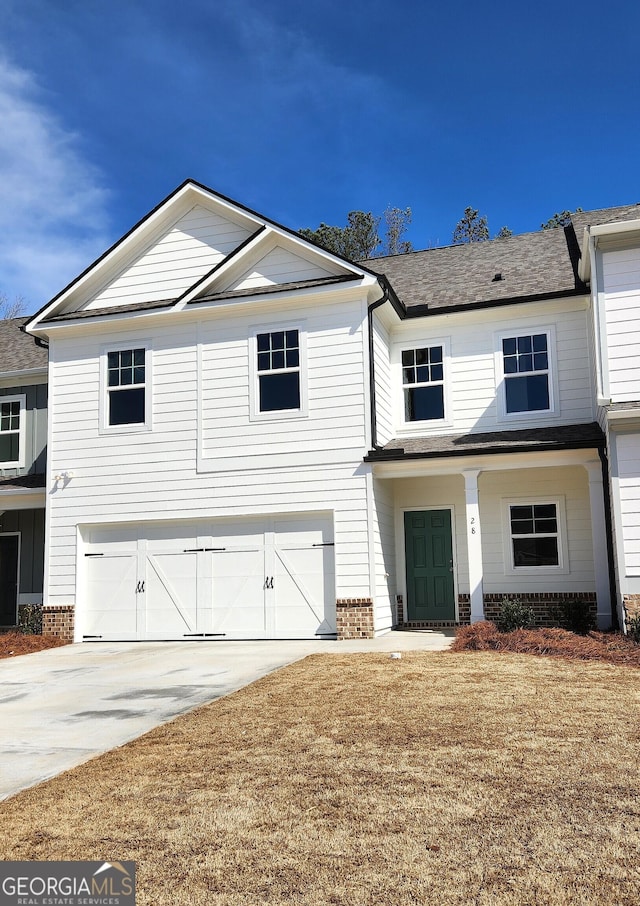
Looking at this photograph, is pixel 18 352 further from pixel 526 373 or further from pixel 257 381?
pixel 526 373

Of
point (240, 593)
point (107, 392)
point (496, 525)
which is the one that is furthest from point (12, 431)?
point (496, 525)

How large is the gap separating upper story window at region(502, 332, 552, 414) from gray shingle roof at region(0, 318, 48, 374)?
1045cm

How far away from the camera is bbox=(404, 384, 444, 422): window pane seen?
53.5 feet

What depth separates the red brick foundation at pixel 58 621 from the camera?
A: 15836mm

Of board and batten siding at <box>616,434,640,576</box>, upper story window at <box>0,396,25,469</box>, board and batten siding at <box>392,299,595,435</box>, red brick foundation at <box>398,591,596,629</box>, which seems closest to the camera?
board and batten siding at <box>616,434,640,576</box>

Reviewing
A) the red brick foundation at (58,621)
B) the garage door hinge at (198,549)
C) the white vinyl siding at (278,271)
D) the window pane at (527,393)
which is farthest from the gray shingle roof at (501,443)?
the red brick foundation at (58,621)

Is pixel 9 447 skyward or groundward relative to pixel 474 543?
skyward

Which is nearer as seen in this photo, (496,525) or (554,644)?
(554,644)

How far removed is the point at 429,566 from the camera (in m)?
16.2

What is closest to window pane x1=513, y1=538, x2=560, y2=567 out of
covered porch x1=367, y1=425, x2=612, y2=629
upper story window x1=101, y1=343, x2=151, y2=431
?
covered porch x1=367, y1=425, x2=612, y2=629

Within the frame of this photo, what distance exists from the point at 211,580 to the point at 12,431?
275 inches

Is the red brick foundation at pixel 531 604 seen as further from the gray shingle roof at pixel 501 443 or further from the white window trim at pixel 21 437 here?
the white window trim at pixel 21 437

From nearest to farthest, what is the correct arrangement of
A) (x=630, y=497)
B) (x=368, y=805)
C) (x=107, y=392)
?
(x=368, y=805)
(x=630, y=497)
(x=107, y=392)

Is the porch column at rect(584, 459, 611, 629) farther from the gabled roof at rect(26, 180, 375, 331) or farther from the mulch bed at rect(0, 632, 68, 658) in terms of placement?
the mulch bed at rect(0, 632, 68, 658)
